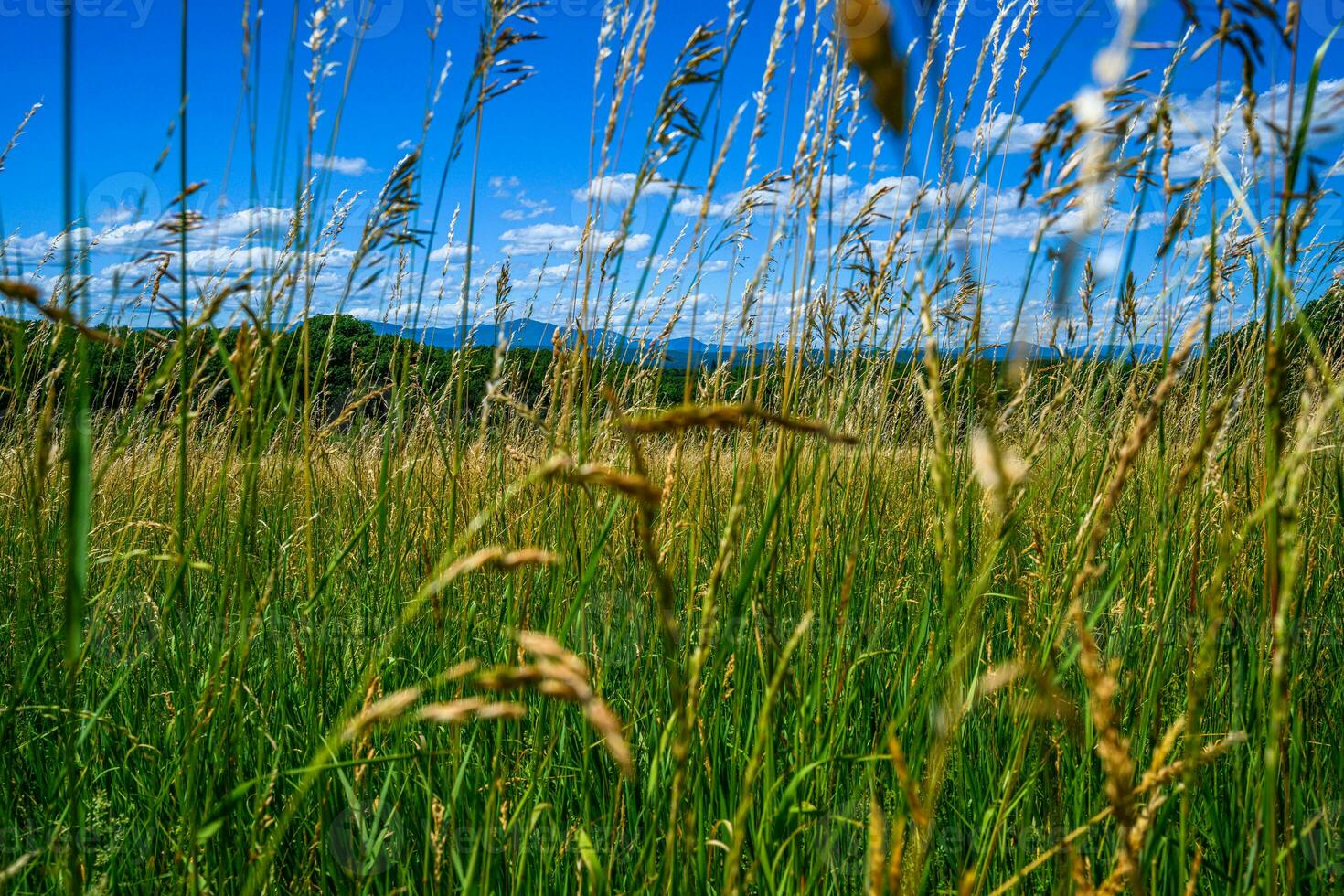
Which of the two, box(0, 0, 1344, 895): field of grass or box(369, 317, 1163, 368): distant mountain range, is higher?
box(369, 317, 1163, 368): distant mountain range

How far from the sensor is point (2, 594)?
2188 mm

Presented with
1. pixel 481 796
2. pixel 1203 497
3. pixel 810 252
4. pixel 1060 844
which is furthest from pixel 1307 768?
pixel 481 796

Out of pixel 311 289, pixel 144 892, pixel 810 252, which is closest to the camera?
pixel 144 892

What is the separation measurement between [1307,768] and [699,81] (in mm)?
1654

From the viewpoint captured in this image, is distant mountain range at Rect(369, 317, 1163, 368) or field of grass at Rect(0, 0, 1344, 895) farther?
distant mountain range at Rect(369, 317, 1163, 368)

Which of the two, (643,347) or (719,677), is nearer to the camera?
(719,677)

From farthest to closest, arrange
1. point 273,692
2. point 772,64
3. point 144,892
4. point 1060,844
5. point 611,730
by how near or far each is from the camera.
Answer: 1. point 273,692
2. point 772,64
3. point 144,892
4. point 1060,844
5. point 611,730

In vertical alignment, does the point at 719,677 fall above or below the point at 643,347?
below

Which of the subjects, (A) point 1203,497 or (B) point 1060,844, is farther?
(A) point 1203,497

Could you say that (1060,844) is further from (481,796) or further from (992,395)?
(481,796)

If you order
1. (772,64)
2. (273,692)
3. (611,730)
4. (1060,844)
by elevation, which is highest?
(772,64)

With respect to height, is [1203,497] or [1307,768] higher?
[1203,497]

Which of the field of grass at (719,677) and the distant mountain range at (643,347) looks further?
the distant mountain range at (643,347)

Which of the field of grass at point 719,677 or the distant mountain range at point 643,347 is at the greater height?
the distant mountain range at point 643,347
